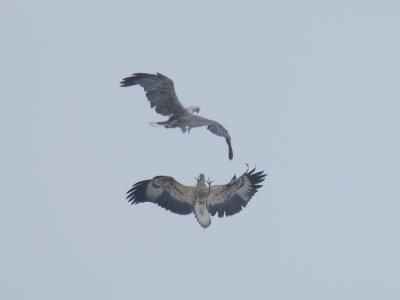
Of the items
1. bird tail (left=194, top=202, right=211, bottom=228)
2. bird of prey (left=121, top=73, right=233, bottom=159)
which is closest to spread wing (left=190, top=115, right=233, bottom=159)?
bird of prey (left=121, top=73, right=233, bottom=159)

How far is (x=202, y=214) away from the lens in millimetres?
53812

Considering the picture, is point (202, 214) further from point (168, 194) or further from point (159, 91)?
point (159, 91)

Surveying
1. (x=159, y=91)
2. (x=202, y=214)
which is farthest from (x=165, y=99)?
(x=202, y=214)

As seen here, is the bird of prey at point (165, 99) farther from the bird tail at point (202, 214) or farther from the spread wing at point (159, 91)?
the bird tail at point (202, 214)

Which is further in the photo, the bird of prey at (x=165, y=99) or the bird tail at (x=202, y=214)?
the bird tail at (x=202, y=214)

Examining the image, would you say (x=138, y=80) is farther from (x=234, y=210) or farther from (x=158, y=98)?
(x=234, y=210)

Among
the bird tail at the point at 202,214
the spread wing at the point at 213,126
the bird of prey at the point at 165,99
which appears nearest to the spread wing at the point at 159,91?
the bird of prey at the point at 165,99

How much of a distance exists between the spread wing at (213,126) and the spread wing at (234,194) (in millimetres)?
1557

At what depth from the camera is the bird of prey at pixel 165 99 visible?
53.2 m

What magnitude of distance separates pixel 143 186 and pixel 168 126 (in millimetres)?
1796

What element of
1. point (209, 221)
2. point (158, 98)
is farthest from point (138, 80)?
point (209, 221)

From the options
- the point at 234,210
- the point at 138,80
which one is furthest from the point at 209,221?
the point at 138,80

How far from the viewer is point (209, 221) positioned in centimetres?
5366

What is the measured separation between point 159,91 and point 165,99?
→ 0.29m
